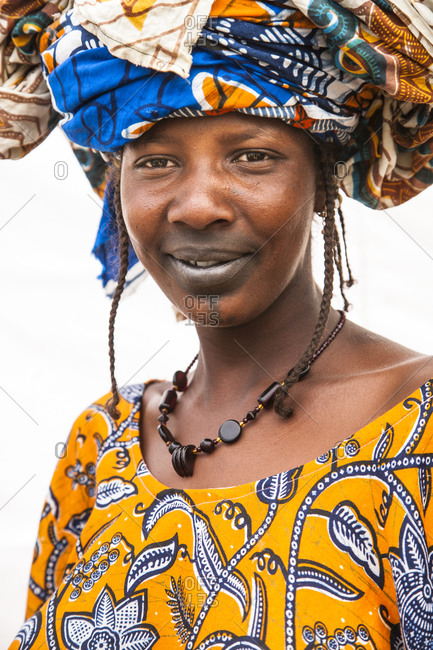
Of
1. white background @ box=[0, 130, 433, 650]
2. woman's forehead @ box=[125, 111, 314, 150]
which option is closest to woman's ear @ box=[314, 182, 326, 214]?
woman's forehead @ box=[125, 111, 314, 150]

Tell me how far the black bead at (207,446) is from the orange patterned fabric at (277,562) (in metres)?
0.09

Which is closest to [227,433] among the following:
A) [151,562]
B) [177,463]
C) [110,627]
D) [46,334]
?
[177,463]

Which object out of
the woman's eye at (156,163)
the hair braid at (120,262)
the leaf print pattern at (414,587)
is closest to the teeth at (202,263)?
the woman's eye at (156,163)

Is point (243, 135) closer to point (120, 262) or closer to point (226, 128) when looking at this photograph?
point (226, 128)

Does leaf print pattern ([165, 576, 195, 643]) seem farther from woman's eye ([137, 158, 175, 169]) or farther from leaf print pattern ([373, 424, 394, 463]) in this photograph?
woman's eye ([137, 158, 175, 169])

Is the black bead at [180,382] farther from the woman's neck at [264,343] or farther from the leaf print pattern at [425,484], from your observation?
the leaf print pattern at [425,484]

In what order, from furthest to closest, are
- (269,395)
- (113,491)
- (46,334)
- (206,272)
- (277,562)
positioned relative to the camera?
(46,334)
(113,491)
(269,395)
(206,272)
(277,562)

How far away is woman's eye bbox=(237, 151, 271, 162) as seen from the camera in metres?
1.15

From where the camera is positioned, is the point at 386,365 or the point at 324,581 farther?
the point at 386,365

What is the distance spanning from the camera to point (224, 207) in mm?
1121

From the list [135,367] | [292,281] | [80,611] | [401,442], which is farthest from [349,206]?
[80,611]

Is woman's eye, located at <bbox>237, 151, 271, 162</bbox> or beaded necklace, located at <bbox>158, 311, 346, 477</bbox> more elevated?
woman's eye, located at <bbox>237, 151, 271, 162</bbox>

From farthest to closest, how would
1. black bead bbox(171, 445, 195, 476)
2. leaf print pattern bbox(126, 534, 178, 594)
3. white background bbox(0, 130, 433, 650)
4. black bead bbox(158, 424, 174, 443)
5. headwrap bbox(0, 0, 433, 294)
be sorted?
1. white background bbox(0, 130, 433, 650)
2. black bead bbox(158, 424, 174, 443)
3. black bead bbox(171, 445, 195, 476)
4. leaf print pattern bbox(126, 534, 178, 594)
5. headwrap bbox(0, 0, 433, 294)

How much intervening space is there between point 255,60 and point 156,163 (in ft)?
0.77
